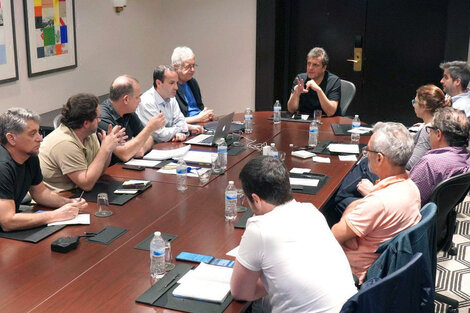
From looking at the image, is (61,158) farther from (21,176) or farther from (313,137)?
(313,137)

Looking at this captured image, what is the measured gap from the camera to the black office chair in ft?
10.2

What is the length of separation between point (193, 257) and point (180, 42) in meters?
5.53

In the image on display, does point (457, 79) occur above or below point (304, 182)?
above

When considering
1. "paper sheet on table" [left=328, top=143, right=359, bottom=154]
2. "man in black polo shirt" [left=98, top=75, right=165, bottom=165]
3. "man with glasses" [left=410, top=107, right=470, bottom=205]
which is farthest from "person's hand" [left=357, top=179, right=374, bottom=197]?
"man in black polo shirt" [left=98, top=75, right=165, bottom=165]

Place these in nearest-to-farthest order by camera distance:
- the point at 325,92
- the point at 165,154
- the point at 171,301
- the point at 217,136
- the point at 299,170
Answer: the point at 171,301, the point at 299,170, the point at 165,154, the point at 217,136, the point at 325,92

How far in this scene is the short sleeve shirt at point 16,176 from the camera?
2854 mm

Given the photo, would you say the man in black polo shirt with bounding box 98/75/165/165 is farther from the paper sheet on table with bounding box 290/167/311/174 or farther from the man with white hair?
the man with white hair

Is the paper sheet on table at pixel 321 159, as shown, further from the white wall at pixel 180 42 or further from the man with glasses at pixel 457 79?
the white wall at pixel 180 42

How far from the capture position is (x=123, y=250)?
2629 mm

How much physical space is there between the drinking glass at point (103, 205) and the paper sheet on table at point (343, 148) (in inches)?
75.1

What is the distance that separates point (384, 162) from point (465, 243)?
211cm

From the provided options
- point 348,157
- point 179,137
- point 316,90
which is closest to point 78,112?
point 179,137

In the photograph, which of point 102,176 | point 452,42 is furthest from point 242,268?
point 452,42

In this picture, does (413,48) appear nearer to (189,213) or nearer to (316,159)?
(316,159)
